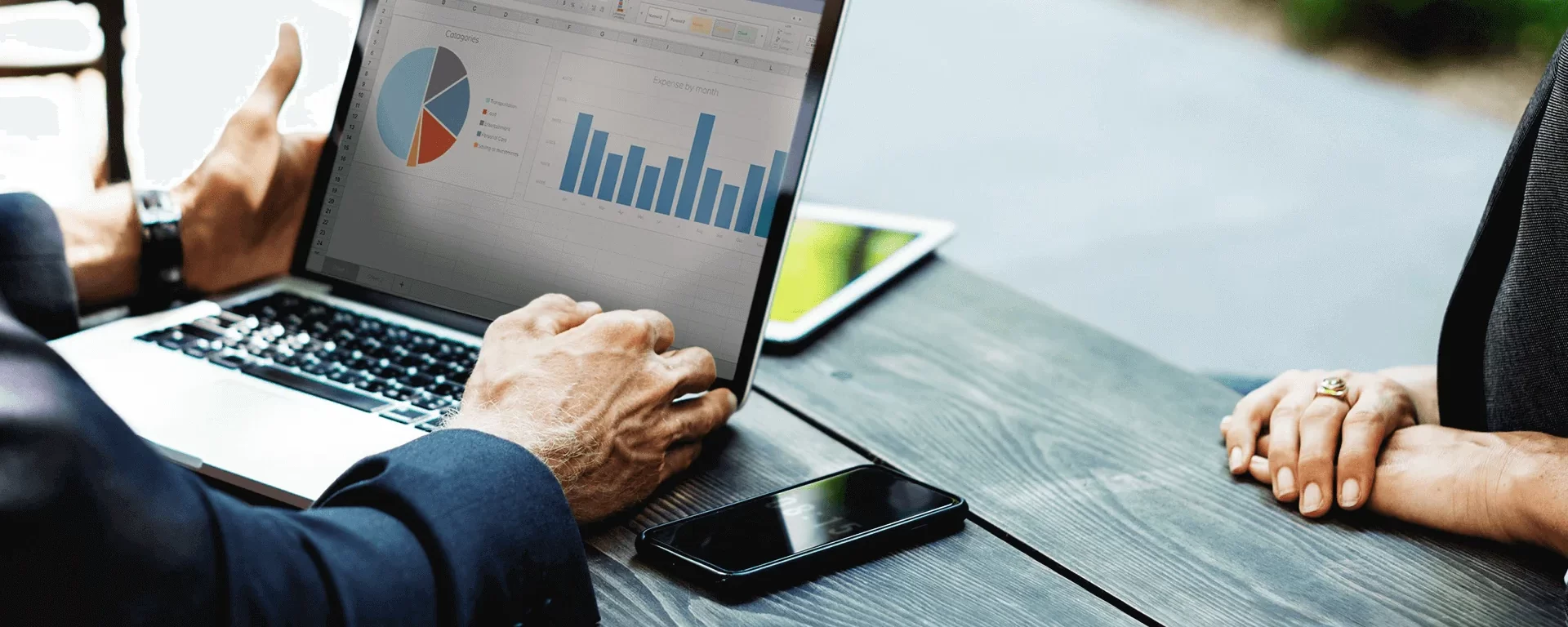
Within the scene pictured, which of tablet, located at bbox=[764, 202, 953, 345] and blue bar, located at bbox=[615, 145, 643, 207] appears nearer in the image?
blue bar, located at bbox=[615, 145, 643, 207]

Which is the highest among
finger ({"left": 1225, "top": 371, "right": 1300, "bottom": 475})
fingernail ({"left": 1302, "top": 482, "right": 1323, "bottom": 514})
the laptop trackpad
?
finger ({"left": 1225, "top": 371, "right": 1300, "bottom": 475})

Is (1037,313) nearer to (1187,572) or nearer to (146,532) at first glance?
(1187,572)

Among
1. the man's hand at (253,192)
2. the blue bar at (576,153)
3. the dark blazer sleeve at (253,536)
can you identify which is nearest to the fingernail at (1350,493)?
the dark blazer sleeve at (253,536)

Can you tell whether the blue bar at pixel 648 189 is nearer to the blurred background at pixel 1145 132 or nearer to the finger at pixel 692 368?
the finger at pixel 692 368

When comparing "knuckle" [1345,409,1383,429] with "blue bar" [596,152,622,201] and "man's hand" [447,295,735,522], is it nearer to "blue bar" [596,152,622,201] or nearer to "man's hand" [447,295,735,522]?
"man's hand" [447,295,735,522]

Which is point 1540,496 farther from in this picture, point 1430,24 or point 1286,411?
point 1430,24

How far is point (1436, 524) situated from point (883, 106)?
15.2ft

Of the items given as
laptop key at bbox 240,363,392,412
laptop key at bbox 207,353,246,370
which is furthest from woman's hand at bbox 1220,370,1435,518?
laptop key at bbox 207,353,246,370

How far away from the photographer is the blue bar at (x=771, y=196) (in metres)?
0.93

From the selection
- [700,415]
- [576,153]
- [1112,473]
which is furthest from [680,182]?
[1112,473]

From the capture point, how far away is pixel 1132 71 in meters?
5.96

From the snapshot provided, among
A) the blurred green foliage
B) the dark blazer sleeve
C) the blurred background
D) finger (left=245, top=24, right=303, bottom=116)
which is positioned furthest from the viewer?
the blurred green foliage

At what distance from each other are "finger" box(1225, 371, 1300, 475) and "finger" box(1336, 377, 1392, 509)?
72 millimetres

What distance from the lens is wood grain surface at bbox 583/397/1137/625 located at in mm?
697
